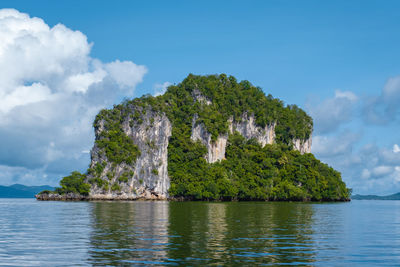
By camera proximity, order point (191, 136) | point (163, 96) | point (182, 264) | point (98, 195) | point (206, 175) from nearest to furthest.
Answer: point (182, 264) → point (98, 195) → point (206, 175) → point (191, 136) → point (163, 96)

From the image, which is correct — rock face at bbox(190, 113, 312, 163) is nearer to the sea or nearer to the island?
the island

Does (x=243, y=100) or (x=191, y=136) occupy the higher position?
(x=243, y=100)

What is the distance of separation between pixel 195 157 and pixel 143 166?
1592cm

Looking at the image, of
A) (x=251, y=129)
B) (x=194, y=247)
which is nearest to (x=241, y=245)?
(x=194, y=247)

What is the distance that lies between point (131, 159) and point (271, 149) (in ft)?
143

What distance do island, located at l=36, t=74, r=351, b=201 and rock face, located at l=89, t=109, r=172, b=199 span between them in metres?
0.26

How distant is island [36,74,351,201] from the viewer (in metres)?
120

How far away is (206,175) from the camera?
124812 mm

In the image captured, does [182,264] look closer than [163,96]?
Yes

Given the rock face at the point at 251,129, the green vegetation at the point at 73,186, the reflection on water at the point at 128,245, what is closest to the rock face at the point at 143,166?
the green vegetation at the point at 73,186

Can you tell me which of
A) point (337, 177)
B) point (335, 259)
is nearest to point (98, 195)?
point (337, 177)

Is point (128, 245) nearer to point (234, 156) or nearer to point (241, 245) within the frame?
point (241, 245)

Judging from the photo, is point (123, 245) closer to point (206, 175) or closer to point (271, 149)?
point (206, 175)

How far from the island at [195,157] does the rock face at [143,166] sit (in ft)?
0.86
